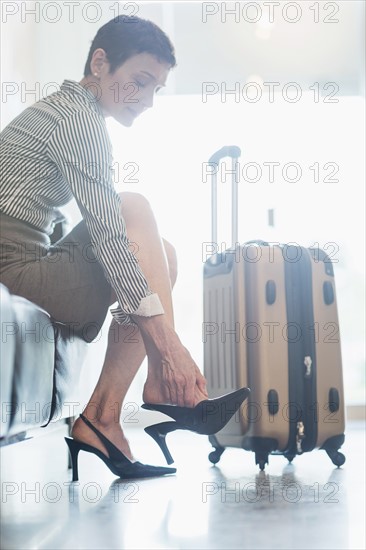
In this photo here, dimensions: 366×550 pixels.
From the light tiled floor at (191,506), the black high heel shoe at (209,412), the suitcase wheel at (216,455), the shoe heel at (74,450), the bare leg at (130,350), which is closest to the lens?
the light tiled floor at (191,506)

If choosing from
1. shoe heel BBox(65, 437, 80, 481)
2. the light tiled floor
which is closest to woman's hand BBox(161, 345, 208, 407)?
the light tiled floor

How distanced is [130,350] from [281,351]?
398 mm

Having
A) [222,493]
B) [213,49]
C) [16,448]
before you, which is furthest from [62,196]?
[213,49]

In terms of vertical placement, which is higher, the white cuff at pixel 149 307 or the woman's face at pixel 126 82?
the woman's face at pixel 126 82

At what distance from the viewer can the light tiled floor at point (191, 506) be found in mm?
1023

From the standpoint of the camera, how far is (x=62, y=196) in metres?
1.67

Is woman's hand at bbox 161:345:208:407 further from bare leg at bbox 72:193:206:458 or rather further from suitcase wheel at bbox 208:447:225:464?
suitcase wheel at bbox 208:447:225:464

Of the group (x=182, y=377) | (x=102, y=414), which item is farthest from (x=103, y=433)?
(x=182, y=377)

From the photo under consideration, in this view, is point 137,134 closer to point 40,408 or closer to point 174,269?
point 174,269

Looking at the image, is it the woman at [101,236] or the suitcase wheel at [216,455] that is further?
the suitcase wheel at [216,455]

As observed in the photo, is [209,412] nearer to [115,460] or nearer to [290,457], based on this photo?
[115,460]

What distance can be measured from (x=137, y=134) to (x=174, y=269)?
1.94 m

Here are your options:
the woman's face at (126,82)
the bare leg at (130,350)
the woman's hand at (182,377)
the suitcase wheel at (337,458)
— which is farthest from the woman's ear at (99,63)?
the suitcase wheel at (337,458)

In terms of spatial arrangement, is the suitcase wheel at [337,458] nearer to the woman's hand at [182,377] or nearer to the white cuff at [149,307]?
the woman's hand at [182,377]
